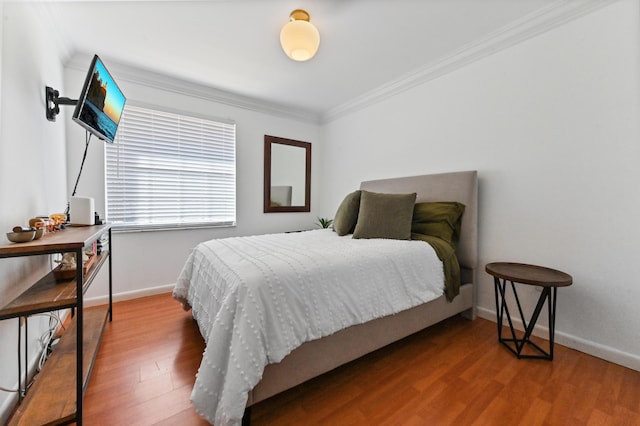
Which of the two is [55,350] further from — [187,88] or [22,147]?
[187,88]

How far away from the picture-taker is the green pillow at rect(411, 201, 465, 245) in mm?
2250

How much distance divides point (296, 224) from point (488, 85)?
3.00 meters

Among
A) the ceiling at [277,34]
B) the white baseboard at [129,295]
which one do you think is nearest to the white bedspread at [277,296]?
the white baseboard at [129,295]

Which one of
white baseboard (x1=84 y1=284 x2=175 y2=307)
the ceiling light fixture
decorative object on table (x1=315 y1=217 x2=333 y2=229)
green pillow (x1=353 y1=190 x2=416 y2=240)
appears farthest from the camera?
decorative object on table (x1=315 y1=217 x2=333 y2=229)

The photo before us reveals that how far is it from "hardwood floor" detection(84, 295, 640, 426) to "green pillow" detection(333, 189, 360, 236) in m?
1.10

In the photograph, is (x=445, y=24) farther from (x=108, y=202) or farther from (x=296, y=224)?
(x=108, y=202)

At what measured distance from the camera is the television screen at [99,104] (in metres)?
1.54

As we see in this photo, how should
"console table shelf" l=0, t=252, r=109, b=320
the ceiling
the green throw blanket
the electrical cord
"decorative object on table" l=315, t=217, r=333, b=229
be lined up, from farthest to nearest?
"decorative object on table" l=315, t=217, r=333, b=229, the green throw blanket, the ceiling, the electrical cord, "console table shelf" l=0, t=252, r=109, b=320

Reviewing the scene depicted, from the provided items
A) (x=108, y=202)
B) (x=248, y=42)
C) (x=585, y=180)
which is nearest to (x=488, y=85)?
(x=585, y=180)

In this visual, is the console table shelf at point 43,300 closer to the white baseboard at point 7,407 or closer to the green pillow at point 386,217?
the white baseboard at point 7,407

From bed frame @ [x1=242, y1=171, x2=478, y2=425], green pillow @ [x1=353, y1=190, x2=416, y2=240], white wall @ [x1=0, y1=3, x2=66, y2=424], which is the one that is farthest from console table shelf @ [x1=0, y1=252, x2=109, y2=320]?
green pillow @ [x1=353, y1=190, x2=416, y2=240]

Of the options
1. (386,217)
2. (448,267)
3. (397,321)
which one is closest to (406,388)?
(397,321)

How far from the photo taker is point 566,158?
1.82 m

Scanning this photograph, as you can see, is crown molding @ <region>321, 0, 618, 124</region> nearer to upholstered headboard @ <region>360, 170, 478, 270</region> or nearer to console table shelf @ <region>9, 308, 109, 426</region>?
upholstered headboard @ <region>360, 170, 478, 270</region>
